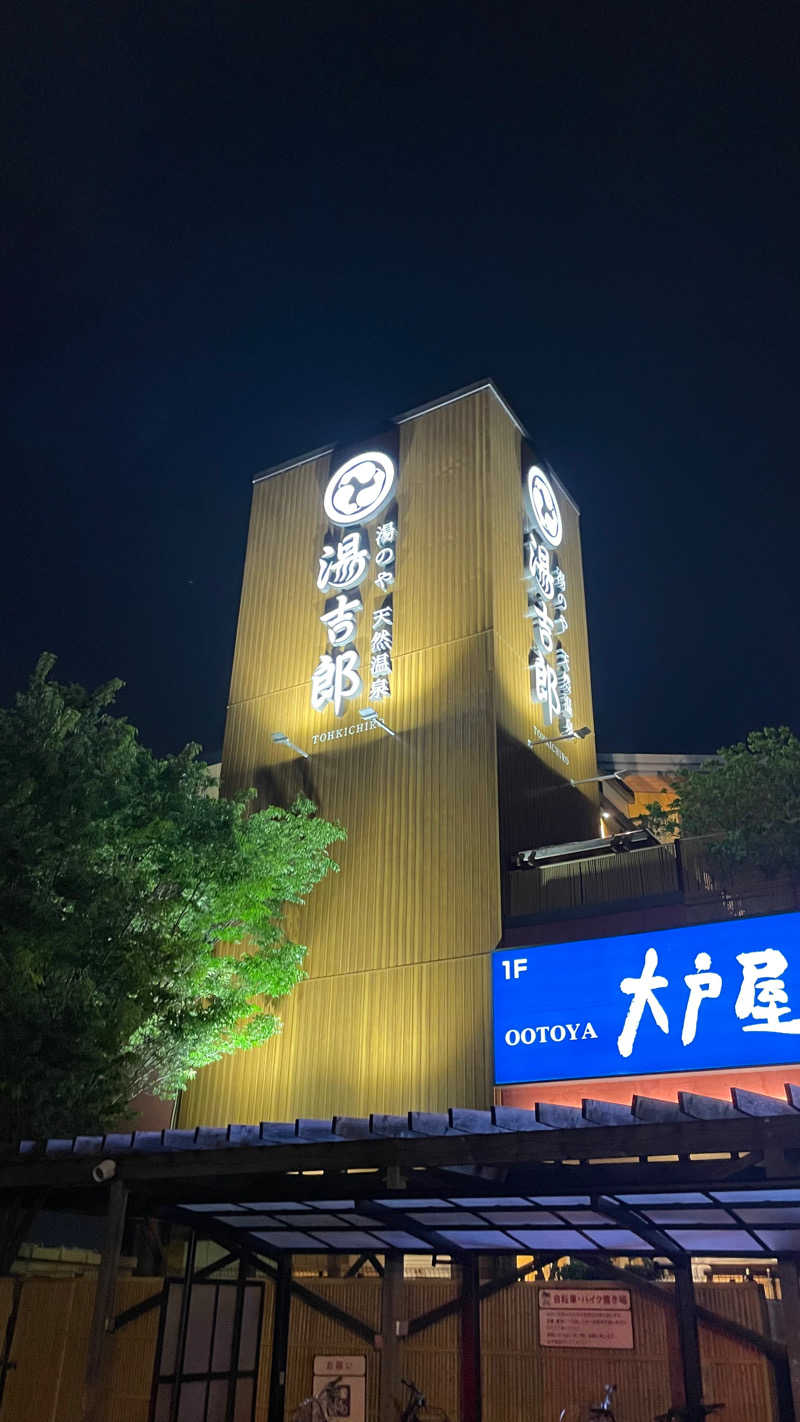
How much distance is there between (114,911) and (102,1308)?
5721 millimetres

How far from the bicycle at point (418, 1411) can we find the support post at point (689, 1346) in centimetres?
210

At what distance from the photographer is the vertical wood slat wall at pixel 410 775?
15516 millimetres

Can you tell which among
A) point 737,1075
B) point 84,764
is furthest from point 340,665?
point 737,1075

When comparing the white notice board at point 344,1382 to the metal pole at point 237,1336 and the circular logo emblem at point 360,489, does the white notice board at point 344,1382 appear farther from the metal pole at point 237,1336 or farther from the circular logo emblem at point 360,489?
the circular logo emblem at point 360,489

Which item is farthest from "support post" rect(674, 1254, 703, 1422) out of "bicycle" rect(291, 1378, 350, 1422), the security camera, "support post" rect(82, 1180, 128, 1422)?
the security camera

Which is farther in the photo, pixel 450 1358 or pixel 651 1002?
pixel 651 1002

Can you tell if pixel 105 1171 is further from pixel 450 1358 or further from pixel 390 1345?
pixel 450 1358

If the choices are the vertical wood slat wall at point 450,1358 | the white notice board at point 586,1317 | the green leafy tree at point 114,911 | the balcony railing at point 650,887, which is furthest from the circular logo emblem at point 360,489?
the white notice board at point 586,1317

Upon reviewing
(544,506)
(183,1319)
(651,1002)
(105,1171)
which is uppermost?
(544,506)

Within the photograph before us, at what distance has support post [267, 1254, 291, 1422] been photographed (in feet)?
29.2

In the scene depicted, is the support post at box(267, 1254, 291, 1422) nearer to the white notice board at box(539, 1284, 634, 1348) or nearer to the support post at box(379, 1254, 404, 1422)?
the support post at box(379, 1254, 404, 1422)

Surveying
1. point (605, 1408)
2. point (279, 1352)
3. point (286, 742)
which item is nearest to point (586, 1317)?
point (605, 1408)

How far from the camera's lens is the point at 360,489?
21688 mm

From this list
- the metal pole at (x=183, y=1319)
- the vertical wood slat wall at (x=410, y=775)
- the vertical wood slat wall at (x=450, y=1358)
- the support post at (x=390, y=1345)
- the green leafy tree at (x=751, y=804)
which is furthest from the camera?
the vertical wood slat wall at (x=410, y=775)
